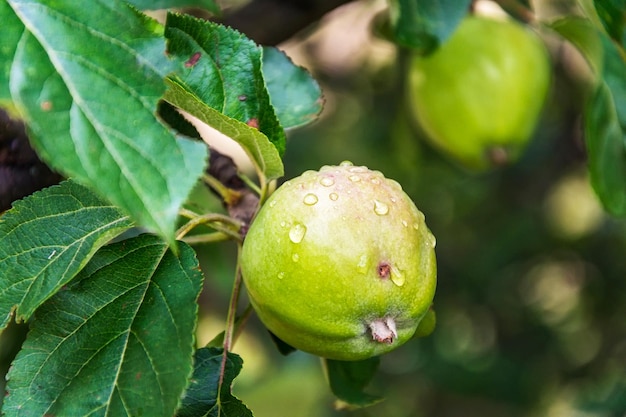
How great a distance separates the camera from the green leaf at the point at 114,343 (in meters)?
0.64

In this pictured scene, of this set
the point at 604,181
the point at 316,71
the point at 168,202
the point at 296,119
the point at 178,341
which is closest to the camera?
the point at 168,202

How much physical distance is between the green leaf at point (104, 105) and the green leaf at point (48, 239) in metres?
0.16

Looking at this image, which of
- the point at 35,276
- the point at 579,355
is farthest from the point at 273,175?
the point at 579,355

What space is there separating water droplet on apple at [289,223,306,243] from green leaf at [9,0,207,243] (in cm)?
15

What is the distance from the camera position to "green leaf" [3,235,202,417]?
641 millimetres

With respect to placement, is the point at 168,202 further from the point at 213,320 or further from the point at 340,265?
the point at 213,320

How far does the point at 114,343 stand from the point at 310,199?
Answer: 21 centimetres

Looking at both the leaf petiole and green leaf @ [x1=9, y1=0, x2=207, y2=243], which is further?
the leaf petiole

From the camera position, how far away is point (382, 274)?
0.65m

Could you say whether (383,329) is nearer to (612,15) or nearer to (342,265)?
(342,265)

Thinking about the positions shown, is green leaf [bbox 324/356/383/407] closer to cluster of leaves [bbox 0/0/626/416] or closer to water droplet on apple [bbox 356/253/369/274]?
cluster of leaves [bbox 0/0/626/416]

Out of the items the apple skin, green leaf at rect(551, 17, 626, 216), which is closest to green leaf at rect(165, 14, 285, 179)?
green leaf at rect(551, 17, 626, 216)

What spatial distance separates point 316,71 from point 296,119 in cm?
129

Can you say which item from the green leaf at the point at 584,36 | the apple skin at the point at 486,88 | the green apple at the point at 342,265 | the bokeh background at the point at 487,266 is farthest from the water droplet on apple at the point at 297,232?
the bokeh background at the point at 487,266
